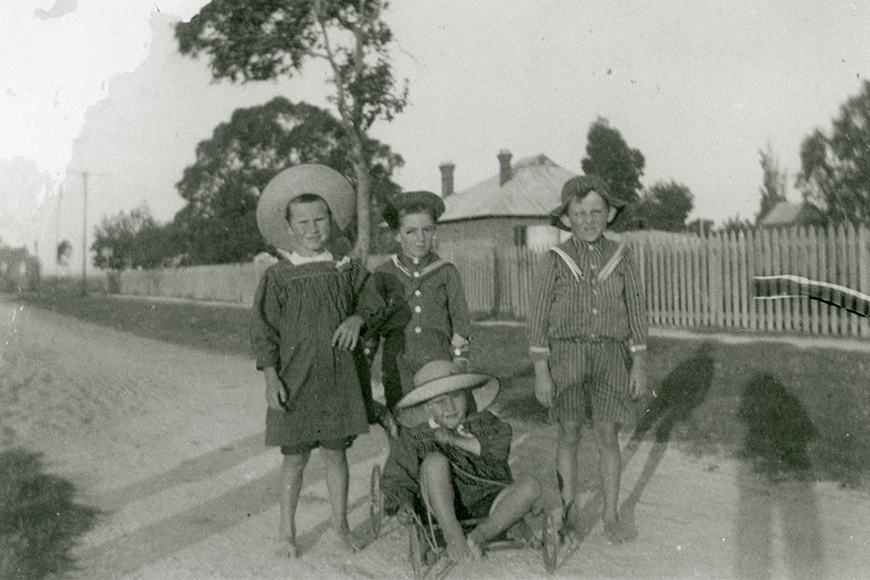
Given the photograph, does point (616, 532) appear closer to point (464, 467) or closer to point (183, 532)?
point (464, 467)

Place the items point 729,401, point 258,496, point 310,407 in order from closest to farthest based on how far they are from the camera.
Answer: point 310,407, point 258,496, point 729,401

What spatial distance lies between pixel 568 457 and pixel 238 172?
3394 cm

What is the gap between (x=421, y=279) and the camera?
13.7 ft

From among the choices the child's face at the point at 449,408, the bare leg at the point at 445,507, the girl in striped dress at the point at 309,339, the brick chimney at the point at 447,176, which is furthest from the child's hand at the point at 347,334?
the brick chimney at the point at 447,176

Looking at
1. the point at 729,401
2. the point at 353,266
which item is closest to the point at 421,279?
the point at 353,266

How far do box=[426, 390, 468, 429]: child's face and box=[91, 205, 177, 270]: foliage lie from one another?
47593 mm

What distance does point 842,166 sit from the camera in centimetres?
2000

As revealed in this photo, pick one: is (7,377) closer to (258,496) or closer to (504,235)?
(258,496)

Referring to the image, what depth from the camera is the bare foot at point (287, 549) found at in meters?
3.58

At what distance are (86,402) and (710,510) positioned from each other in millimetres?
6588

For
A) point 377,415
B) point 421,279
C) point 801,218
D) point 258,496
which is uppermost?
point 801,218

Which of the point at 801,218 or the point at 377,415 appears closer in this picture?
the point at 377,415

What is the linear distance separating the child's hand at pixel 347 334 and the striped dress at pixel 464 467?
485mm

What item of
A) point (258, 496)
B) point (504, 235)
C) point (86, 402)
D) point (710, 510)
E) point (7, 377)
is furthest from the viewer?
point (504, 235)
